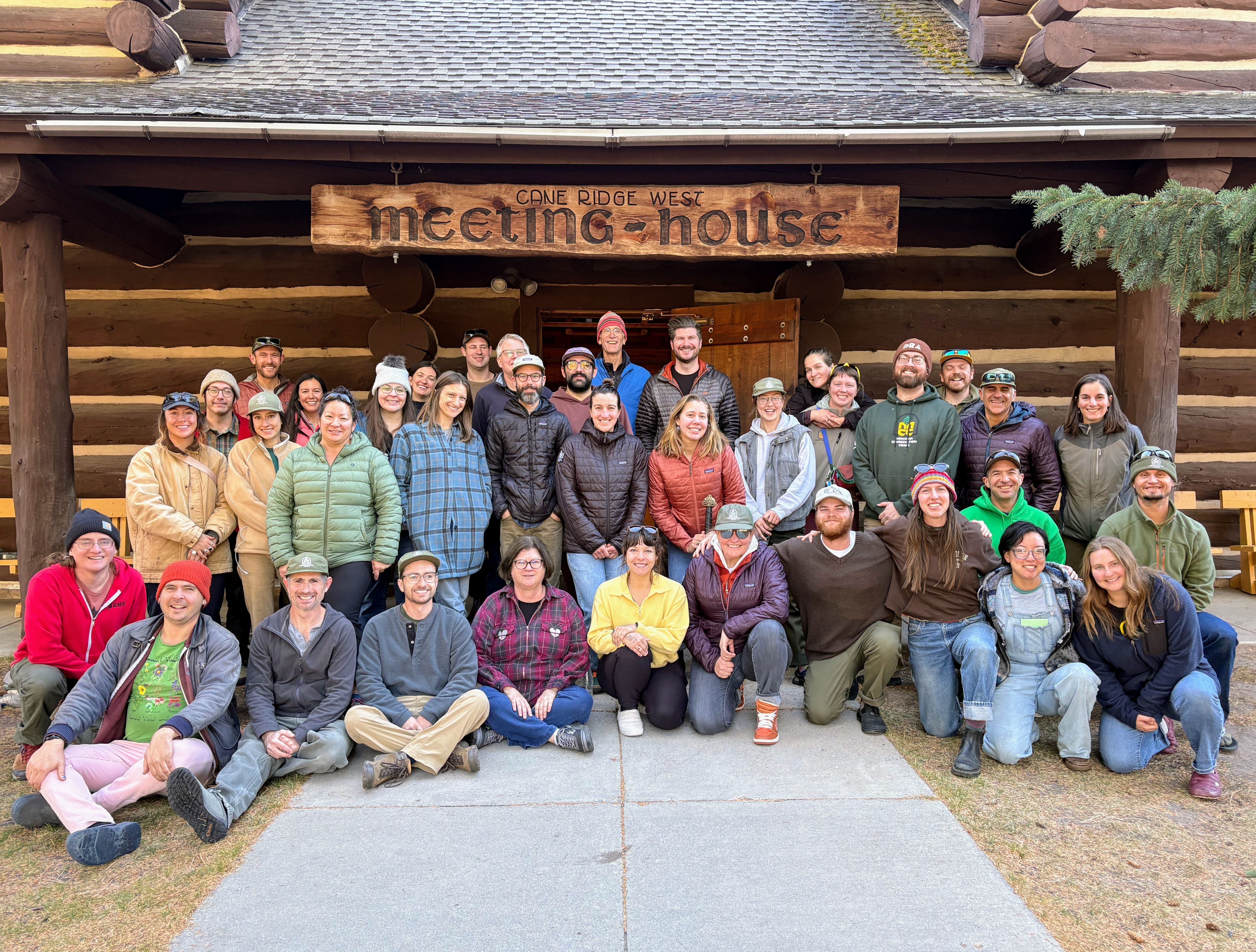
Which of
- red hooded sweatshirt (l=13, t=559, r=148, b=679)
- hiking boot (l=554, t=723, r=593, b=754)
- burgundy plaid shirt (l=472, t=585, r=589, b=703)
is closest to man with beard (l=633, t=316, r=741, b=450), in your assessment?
burgundy plaid shirt (l=472, t=585, r=589, b=703)

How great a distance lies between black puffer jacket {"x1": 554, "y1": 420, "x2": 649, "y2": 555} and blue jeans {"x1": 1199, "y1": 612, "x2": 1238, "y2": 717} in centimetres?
284

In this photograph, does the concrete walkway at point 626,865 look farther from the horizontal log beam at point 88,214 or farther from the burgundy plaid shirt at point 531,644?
the horizontal log beam at point 88,214

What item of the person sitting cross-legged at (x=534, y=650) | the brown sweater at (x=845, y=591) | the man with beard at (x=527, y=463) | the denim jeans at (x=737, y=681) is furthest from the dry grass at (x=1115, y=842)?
the man with beard at (x=527, y=463)

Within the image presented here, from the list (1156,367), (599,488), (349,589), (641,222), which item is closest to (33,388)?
(349,589)

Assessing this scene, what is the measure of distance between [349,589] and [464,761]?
1.18 metres

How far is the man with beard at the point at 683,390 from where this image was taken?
200 inches

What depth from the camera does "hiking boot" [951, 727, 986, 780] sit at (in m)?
3.45

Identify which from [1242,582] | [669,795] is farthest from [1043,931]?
[1242,582]

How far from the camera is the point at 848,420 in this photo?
4.99m

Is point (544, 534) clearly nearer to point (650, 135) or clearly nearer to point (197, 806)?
point (197, 806)

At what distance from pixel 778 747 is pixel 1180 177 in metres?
4.42

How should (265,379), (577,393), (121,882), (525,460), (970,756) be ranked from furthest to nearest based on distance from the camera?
(265,379)
(577,393)
(525,460)
(970,756)
(121,882)

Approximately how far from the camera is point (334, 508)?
13.4 feet

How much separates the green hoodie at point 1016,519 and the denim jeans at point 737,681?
1226 millimetres
